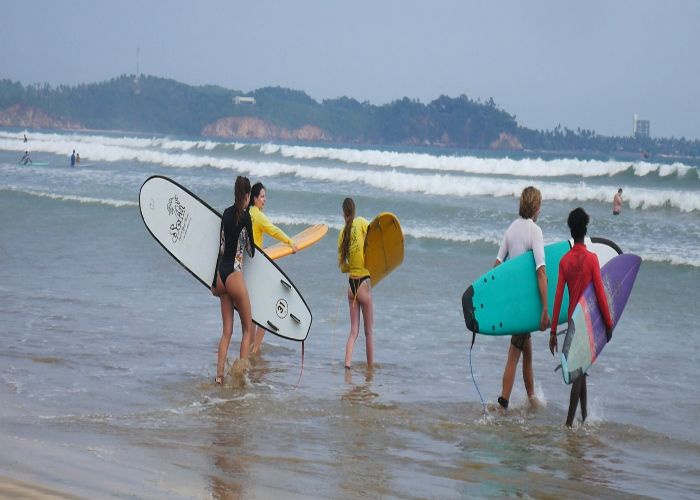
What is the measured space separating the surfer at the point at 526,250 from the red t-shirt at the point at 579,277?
0.21 meters

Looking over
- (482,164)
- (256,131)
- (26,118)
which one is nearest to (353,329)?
(482,164)

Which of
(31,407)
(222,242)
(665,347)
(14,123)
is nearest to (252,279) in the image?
(222,242)

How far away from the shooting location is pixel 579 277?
6254mm

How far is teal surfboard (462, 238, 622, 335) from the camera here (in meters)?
6.63

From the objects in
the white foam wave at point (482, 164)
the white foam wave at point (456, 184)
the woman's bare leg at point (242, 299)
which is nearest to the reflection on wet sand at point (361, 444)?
the woman's bare leg at point (242, 299)

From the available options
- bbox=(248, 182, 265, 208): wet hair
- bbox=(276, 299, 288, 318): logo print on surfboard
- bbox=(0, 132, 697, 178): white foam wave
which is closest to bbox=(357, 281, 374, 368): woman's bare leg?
bbox=(276, 299, 288, 318): logo print on surfboard

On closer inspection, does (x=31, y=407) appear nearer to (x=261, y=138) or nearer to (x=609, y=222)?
(x=609, y=222)

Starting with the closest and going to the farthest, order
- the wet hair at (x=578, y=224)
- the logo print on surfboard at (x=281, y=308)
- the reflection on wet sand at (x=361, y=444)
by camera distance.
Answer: the reflection on wet sand at (x=361, y=444) < the wet hair at (x=578, y=224) < the logo print on surfboard at (x=281, y=308)

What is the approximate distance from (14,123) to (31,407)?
614ft

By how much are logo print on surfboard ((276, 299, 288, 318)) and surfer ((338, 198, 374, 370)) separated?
56 centimetres

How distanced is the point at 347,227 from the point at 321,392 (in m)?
1.42

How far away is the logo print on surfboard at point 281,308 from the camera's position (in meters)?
8.00

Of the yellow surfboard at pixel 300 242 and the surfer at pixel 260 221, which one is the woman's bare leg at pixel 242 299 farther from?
Result: the yellow surfboard at pixel 300 242

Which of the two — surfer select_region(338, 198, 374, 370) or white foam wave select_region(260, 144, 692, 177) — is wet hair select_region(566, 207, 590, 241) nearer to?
surfer select_region(338, 198, 374, 370)
